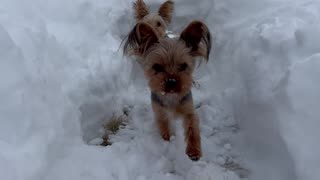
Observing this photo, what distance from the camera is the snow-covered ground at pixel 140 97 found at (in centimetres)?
364

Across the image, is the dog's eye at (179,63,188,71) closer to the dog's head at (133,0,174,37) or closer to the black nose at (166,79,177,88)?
the black nose at (166,79,177,88)

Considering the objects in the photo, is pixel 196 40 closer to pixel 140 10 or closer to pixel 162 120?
pixel 162 120

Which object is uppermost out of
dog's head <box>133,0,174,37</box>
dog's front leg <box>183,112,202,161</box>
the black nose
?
dog's head <box>133,0,174,37</box>

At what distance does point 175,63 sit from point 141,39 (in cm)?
47

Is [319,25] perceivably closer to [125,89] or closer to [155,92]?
[155,92]

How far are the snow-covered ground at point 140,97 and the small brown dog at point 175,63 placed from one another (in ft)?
0.99

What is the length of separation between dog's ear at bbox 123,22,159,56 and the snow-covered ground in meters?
0.76

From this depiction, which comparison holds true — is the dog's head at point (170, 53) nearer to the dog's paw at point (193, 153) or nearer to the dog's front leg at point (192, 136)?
the dog's front leg at point (192, 136)

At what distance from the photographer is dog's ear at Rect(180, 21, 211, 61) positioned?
180 inches

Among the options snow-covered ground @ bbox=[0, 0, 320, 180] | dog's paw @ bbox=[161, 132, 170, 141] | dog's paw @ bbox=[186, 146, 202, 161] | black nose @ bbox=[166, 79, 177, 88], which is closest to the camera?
snow-covered ground @ bbox=[0, 0, 320, 180]

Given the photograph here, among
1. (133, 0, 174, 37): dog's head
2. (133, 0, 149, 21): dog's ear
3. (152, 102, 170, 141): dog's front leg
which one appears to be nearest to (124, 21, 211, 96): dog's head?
(152, 102, 170, 141): dog's front leg

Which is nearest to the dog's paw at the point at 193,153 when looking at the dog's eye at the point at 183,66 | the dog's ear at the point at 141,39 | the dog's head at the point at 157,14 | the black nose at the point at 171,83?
the black nose at the point at 171,83

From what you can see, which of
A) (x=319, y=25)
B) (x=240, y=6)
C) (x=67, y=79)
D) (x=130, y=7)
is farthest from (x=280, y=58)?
(x=130, y=7)

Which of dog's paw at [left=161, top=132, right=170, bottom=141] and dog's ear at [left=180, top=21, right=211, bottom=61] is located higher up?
dog's ear at [left=180, top=21, right=211, bottom=61]
